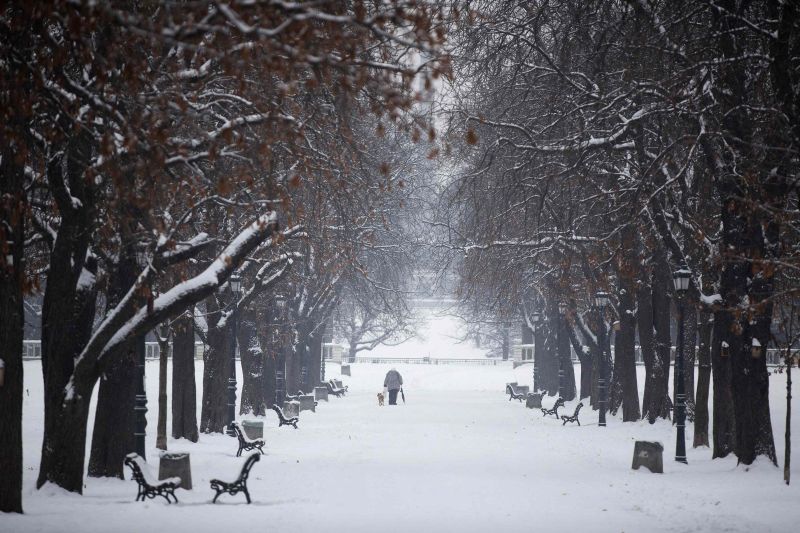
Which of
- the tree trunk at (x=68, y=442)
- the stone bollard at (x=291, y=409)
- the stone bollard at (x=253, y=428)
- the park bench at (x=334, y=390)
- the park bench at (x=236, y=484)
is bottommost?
the park bench at (x=334, y=390)

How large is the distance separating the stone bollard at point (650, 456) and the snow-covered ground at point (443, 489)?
36 centimetres

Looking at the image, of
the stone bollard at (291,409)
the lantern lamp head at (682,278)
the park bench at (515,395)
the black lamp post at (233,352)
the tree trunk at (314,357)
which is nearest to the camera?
the lantern lamp head at (682,278)

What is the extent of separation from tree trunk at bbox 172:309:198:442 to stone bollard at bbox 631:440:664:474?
9854 millimetres

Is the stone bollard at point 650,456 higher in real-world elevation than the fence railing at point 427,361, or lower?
higher

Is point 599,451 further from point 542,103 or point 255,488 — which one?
point 255,488

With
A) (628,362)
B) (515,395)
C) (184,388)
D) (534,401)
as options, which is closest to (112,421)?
(184,388)

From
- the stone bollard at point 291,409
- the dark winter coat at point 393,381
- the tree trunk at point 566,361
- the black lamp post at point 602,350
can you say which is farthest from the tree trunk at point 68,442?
the dark winter coat at point 393,381

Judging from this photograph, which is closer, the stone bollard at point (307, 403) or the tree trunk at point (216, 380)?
the tree trunk at point (216, 380)

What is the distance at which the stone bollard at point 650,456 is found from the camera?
1684cm

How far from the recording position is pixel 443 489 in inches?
590

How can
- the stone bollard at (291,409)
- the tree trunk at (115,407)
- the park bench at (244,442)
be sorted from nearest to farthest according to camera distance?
the tree trunk at (115,407) → the park bench at (244,442) → the stone bollard at (291,409)

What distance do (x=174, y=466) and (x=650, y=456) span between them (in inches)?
327

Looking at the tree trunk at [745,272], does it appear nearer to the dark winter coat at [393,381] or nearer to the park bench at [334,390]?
the dark winter coat at [393,381]

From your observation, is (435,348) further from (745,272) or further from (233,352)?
(745,272)
